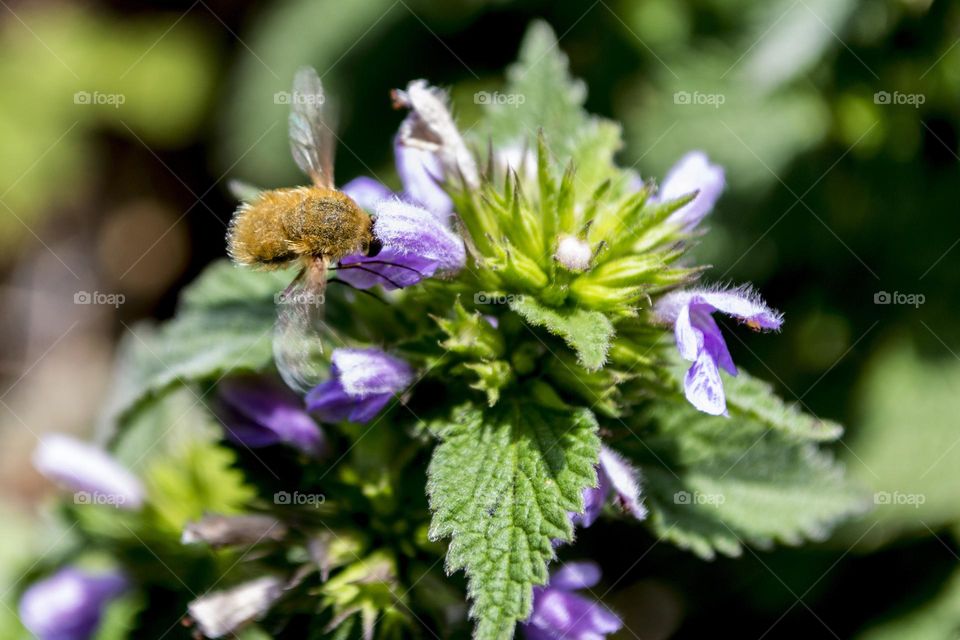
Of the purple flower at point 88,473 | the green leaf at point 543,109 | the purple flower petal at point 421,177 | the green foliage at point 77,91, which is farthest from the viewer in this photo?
the green foliage at point 77,91

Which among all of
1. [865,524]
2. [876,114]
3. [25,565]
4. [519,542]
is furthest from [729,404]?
[25,565]

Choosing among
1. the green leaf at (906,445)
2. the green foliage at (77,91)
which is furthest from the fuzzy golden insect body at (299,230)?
the green foliage at (77,91)

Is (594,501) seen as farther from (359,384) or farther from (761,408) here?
(359,384)

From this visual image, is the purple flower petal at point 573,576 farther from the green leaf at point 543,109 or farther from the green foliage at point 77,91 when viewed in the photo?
the green foliage at point 77,91

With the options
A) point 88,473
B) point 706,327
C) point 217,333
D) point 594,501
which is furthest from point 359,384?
point 88,473

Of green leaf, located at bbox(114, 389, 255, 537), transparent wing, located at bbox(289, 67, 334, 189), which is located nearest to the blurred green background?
green leaf, located at bbox(114, 389, 255, 537)

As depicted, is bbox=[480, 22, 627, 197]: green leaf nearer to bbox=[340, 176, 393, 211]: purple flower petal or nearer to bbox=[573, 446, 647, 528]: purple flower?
bbox=[340, 176, 393, 211]: purple flower petal
